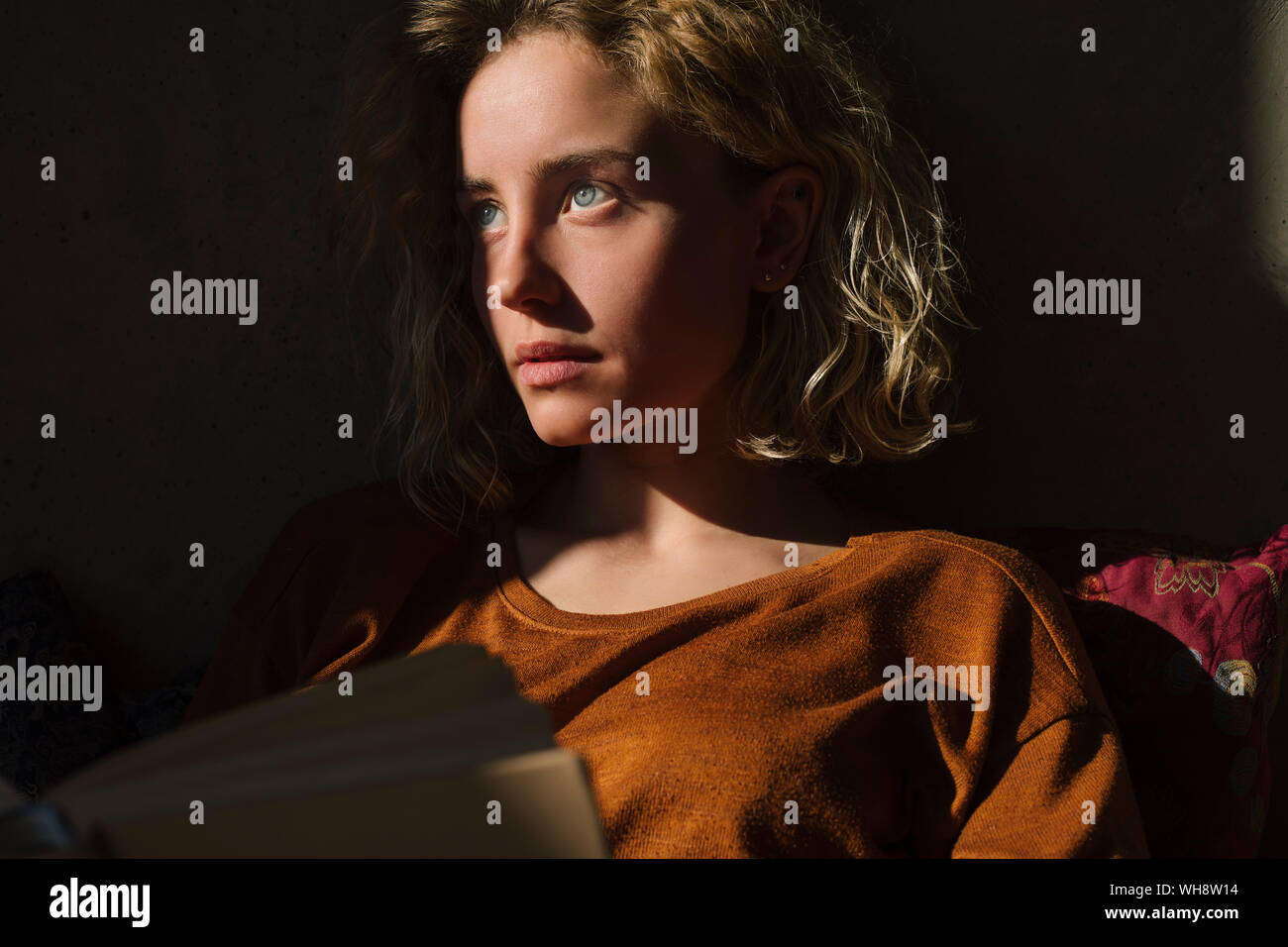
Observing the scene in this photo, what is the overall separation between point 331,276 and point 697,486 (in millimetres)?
695

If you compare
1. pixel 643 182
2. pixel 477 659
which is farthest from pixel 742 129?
pixel 477 659

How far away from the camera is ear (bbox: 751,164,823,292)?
1.43 m

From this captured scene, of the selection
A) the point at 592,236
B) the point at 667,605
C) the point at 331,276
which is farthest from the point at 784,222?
the point at 331,276

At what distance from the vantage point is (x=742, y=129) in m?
1.37

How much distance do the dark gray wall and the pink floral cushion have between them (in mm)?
290

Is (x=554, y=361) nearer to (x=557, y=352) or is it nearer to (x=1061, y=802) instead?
(x=557, y=352)

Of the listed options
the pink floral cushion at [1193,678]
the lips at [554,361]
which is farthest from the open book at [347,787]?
the pink floral cushion at [1193,678]

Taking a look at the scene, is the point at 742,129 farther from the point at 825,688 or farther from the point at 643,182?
the point at 825,688

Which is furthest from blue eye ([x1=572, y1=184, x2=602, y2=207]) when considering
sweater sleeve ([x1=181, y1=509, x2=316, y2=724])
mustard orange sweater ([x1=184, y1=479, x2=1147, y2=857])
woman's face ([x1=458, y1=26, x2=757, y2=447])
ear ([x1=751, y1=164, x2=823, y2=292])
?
sweater sleeve ([x1=181, y1=509, x2=316, y2=724])

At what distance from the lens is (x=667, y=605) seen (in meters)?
1.37

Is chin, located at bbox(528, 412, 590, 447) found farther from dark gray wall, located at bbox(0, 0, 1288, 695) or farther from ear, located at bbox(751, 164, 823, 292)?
dark gray wall, located at bbox(0, 0, 1288, 695)

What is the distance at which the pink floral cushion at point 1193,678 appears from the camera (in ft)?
4.54

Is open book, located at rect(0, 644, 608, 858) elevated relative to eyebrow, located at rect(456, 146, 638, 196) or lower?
lower
